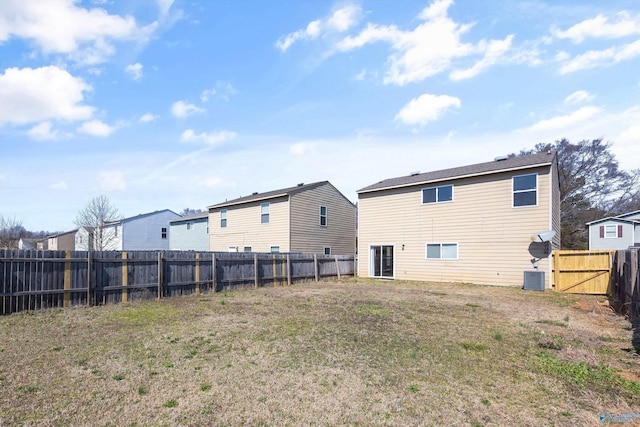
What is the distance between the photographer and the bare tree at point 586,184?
30.6 meters

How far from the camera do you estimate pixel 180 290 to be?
1167 cm

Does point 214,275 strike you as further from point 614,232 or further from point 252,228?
point 614,232

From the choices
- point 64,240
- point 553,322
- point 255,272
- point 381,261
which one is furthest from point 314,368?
point 64,240

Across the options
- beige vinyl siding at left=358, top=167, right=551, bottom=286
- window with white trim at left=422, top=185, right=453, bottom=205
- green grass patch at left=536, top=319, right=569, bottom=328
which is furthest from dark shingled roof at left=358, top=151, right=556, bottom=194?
green grass patch at left=536, top=319, right=569, bottom=328

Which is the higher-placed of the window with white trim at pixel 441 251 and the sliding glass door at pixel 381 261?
the window with white trim at pixel 441 251

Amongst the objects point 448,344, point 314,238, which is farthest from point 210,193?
point 448,344

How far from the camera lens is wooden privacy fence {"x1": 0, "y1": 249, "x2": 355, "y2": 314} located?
8430 millimetres

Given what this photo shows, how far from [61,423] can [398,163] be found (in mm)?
23737

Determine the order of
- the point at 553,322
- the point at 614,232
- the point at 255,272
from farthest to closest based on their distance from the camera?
1. the point at 614,232
2. the point at 255,272
3. the point at 553,322

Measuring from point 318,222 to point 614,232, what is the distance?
25.0 m

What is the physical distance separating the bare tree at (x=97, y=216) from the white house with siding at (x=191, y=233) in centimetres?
654

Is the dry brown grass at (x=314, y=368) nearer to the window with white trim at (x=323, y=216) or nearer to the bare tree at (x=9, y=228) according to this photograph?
the window with white trim at (x=323, y=216)

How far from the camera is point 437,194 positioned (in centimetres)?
1686

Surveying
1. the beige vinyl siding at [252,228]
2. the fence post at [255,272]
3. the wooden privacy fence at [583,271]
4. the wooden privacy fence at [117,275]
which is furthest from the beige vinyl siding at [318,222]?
the wooden privacy fence at [583,271]
